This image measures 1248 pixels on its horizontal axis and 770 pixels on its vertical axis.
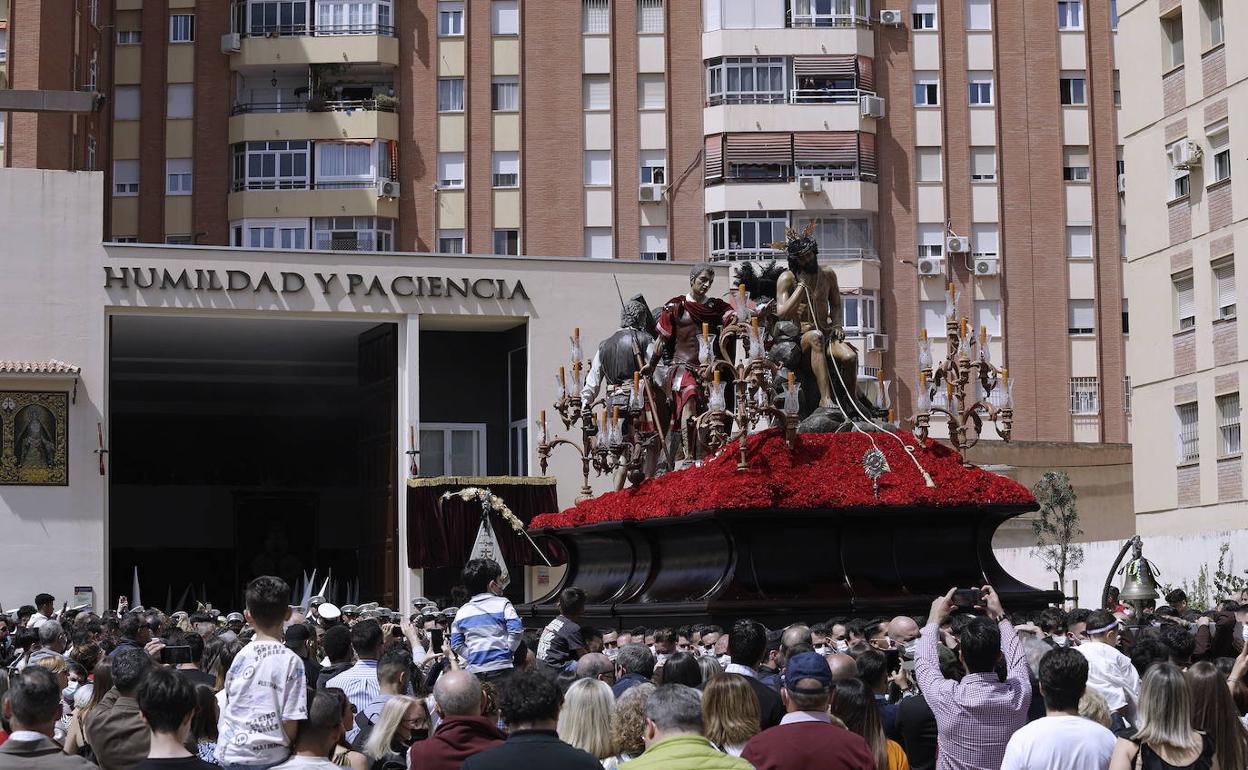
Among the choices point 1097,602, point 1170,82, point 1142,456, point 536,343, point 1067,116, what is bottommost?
point 1097,602

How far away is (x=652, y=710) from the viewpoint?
7.46 m

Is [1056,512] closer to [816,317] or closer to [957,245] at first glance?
[957,245]

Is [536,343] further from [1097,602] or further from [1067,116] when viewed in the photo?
[1067,116]

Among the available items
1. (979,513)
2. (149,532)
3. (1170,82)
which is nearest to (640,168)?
(149,532)

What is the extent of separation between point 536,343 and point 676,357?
16.7 m

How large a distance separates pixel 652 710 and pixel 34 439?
33273 millimetres

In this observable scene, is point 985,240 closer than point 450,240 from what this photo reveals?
No

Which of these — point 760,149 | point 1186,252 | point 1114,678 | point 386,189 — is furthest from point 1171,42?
point 1114,678

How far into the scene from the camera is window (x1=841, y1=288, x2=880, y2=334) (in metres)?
52.5

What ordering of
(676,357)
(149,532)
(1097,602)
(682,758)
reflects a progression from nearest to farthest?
(682,758) → (676,357) → (1097,602) → (149,532)

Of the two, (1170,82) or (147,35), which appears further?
(147,35)

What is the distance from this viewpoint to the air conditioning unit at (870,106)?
5288 cm

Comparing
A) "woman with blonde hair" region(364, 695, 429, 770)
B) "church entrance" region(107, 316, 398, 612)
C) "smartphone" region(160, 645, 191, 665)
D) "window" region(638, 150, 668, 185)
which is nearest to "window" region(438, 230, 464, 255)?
"window" region(638, 150, 668, 185)

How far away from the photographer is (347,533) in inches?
2030
